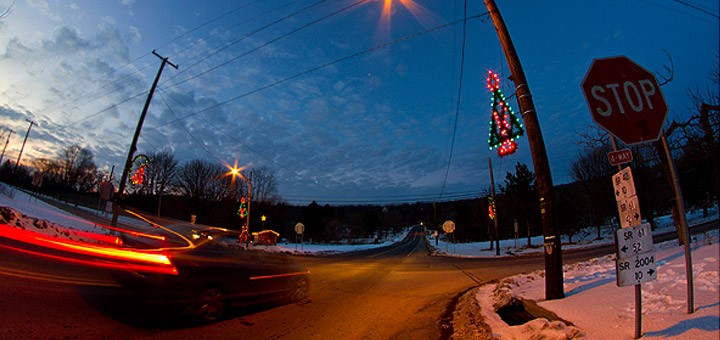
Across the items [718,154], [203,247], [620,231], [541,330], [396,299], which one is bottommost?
[396,299]

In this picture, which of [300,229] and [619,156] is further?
[300,229]

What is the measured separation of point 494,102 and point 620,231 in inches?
296

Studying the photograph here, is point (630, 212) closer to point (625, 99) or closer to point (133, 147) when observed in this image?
point (625, 99)

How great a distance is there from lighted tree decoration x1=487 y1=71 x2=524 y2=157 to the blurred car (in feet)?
24.2

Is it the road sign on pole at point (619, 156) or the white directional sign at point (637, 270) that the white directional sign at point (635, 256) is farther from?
the road sign on pole at point (619, 156)

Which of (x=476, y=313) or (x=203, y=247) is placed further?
(x=476, y=313)

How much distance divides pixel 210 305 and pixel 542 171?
6711mm

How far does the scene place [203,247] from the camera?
5.65m

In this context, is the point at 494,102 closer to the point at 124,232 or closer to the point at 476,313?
the point at 476,313

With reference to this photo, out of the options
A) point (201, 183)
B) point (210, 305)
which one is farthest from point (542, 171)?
point (201, 183)

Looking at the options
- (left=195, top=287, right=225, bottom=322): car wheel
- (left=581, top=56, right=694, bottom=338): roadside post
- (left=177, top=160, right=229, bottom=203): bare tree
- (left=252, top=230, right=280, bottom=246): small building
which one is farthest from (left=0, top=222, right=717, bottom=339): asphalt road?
(left=177, top=160, right=229, bottom=203): bare tree

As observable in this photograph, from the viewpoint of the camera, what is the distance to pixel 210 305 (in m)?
5.14

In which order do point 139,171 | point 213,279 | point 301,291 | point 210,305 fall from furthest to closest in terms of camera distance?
point 139,171
point 301,291
point 213,279
point 210,305

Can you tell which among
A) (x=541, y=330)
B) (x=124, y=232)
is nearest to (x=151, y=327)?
(x=124, y=232)
